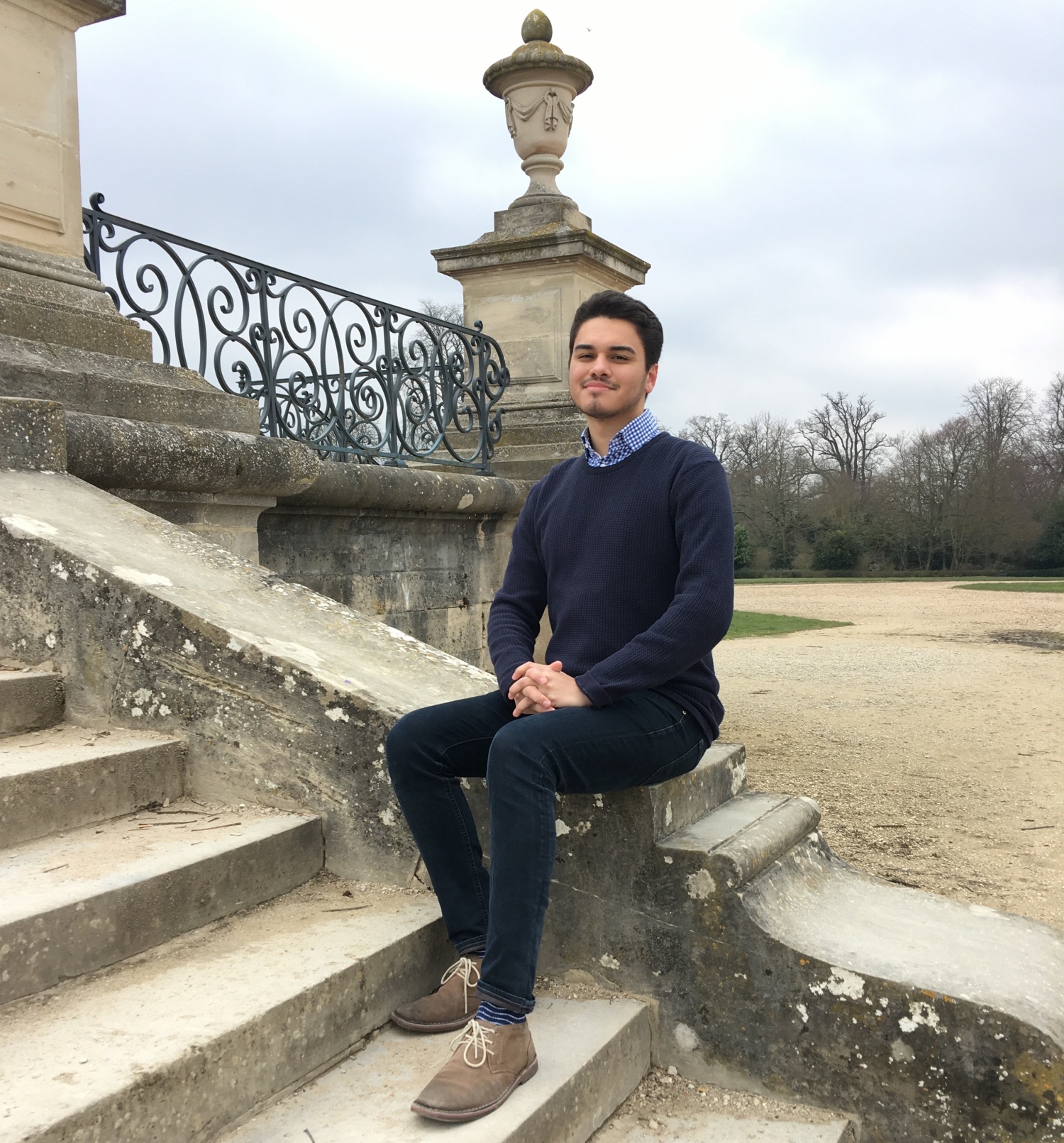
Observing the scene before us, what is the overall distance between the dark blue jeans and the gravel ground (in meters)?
2.32

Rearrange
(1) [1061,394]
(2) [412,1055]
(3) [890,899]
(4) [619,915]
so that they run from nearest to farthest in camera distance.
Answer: (2) [412,1055]
(4) [619,915]
(3) [890,899]
(1) [1061,394]

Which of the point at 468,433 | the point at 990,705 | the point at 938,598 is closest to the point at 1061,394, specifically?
the point at 938,598

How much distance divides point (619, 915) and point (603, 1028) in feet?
0.82

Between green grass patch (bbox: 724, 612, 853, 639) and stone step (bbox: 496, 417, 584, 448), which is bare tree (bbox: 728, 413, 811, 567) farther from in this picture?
stone step (bbox: 496, 417, 584, 448)

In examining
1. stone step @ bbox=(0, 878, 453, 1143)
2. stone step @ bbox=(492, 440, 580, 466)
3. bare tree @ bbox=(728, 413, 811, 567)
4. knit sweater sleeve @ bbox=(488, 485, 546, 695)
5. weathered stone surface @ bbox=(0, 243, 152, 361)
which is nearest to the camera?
stone step @ bbox=(0, 878, 453, 1143)

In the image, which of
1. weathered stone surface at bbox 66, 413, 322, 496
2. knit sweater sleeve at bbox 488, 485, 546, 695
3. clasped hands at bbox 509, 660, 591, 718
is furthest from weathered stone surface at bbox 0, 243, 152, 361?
clasped hands at bbox 509, 660, 591, 718

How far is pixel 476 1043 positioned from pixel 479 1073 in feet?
0.18

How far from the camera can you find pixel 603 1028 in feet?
7.05

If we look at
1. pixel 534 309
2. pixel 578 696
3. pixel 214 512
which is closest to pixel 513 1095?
pixel 578 696

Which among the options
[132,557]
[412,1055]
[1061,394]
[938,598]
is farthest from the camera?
[1061,394]

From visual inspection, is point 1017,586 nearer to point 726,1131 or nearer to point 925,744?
point 925,744

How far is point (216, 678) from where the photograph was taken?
257cm

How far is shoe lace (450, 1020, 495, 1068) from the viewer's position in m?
1.85

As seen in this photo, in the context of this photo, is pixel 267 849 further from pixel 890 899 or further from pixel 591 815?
pixel 890 899
